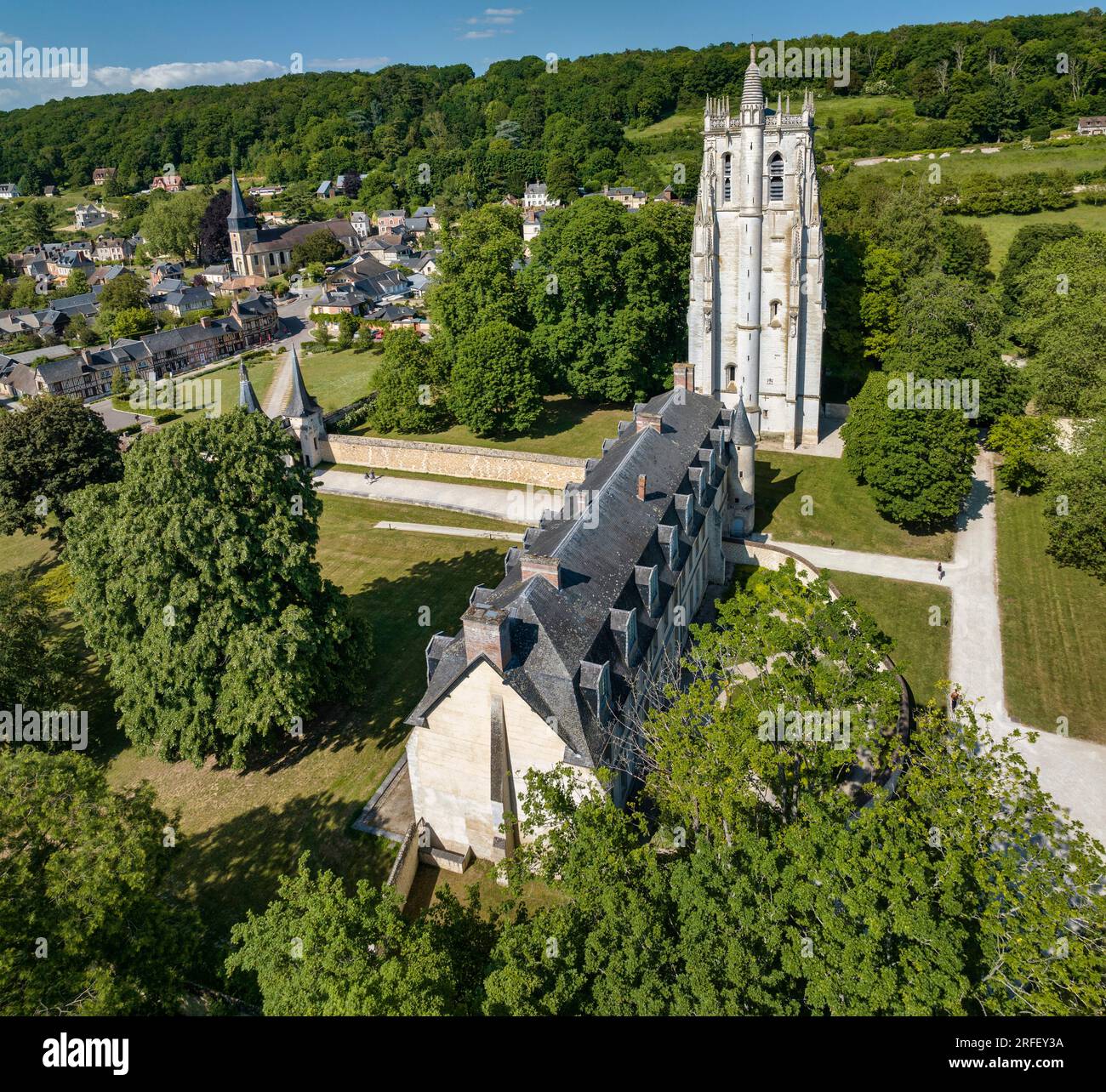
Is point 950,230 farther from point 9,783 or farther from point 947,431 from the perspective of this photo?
point 9,783

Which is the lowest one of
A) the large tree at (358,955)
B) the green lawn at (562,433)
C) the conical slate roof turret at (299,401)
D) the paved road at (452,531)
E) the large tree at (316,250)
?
the large tree at (358,955)

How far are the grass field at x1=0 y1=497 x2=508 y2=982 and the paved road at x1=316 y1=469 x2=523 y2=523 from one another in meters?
6.74

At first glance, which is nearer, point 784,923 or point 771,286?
point 784,923

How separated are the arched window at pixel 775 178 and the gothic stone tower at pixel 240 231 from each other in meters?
100

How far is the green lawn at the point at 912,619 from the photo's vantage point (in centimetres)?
3228

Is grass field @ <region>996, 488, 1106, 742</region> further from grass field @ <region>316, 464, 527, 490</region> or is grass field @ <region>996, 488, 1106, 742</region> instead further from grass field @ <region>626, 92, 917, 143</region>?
grass field @ <region>626, 92, 917, 143</region>

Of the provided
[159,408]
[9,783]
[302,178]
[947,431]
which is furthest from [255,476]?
[302,178]

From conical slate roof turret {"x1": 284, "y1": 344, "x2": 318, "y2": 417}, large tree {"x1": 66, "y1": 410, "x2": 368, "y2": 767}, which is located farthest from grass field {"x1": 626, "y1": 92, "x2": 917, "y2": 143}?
large tree {"x1": 66, "y1": 410, "x2": 368, "y2": 767}

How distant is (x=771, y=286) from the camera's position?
1939 inches

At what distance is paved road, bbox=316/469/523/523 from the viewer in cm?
4859

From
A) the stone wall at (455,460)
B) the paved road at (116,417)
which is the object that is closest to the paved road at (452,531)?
the stone wall at (455,460)

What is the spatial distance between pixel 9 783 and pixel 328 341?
76458 millimetres

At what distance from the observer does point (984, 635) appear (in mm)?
34531

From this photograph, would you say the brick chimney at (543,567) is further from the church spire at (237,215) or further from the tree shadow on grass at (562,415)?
the church spire at (237,215)
